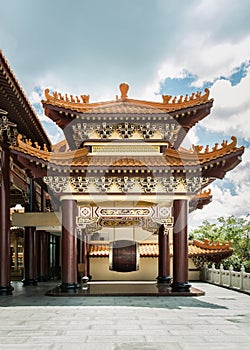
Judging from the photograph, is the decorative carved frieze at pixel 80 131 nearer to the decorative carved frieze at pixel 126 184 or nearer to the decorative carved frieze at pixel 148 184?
the decorative carved frieze at pixel 126 184

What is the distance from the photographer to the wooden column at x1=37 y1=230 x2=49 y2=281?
23.2 metres

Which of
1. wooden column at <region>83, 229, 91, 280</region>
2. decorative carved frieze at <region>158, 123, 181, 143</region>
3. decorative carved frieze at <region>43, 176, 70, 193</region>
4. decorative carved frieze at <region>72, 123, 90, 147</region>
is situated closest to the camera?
decorative carved frieze at <region>43, 176, 70, 193</region>

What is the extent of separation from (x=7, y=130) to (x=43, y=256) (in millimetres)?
9090

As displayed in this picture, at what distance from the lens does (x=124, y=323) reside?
397 inches

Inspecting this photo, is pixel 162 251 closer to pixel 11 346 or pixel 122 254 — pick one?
pixel 122 254

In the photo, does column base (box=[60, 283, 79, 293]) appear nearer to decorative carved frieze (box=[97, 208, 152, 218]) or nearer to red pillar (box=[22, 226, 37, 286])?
decorative carved frieze (box=[97, 208, 152, 218])

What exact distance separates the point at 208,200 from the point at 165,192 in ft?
21.9

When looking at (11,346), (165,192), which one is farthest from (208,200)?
(11,346)

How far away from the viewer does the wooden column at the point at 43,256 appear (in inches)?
914

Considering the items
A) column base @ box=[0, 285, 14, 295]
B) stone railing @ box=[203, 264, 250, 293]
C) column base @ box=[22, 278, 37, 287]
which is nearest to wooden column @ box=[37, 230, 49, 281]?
column base @ box=[22, 278, 37, 287]

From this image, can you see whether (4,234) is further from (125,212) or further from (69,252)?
(125,212)

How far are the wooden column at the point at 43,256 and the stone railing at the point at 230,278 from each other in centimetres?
792

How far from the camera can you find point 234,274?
1934 cm

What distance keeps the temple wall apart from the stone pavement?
10470mm
